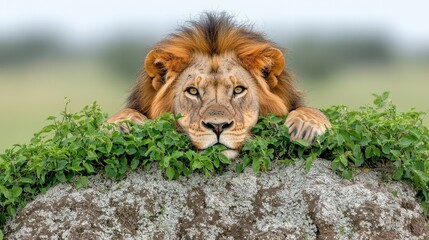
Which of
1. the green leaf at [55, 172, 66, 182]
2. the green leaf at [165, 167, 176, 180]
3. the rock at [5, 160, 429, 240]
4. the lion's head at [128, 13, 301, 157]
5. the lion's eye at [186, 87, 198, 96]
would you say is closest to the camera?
the rock at [5, 160, 429, 240]

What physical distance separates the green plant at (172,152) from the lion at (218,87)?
0.09m

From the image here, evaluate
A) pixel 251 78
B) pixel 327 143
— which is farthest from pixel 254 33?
pixel 327 143

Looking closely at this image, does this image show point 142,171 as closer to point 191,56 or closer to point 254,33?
point 191,56

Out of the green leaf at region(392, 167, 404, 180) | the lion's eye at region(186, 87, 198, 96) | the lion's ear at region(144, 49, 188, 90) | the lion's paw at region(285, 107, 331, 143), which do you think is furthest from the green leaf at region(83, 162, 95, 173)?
the green leaf at region(392, 167, 404, 180)

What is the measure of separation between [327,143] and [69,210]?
59.3 inches

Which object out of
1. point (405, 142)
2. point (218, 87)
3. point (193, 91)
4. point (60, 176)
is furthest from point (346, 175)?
point (60, 176)

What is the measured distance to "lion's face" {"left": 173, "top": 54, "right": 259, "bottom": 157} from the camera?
5.66m

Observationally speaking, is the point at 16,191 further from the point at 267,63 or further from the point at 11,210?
the point at 267,63

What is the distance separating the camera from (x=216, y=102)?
19.2 ft

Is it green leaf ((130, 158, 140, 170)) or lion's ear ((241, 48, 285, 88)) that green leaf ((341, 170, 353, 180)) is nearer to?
lion's ear ((241, 48, 285, 88))

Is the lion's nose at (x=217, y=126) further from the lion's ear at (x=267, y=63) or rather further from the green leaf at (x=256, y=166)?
the lion's ear at (x=267, y=63)

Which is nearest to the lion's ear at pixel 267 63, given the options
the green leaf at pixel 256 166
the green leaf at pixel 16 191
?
the green leaf at pixel 256 166

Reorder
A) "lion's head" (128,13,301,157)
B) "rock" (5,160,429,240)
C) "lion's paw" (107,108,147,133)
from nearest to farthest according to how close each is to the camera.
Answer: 1. "rock" (5,160,429,240)
2. "lion's head" (128,13,301,157)
3. "lion's paw" (107,108,147,133)

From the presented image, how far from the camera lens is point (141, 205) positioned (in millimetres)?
5457
